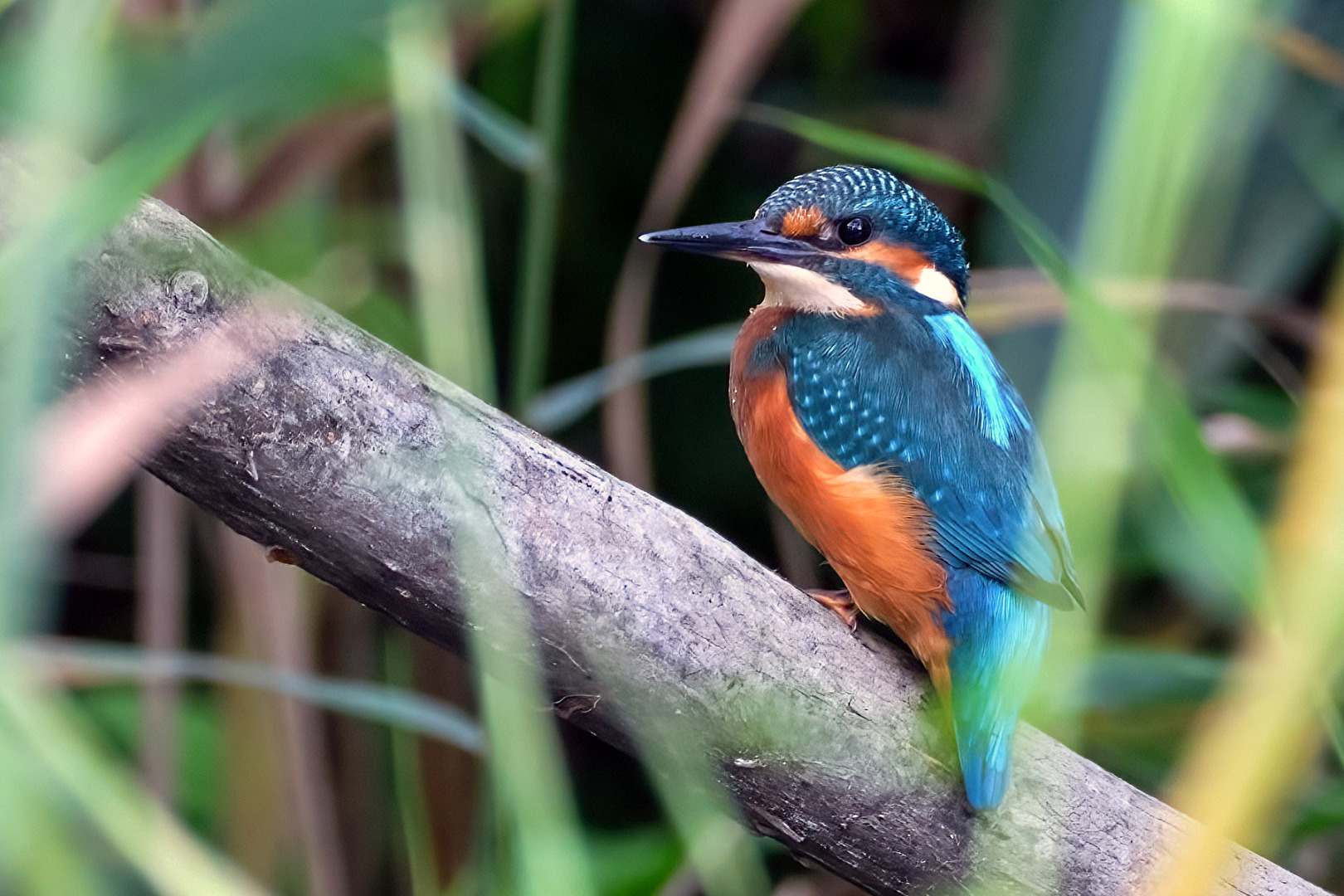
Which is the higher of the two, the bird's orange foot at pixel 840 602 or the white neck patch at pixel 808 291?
the white neck patch at pixel 808 291

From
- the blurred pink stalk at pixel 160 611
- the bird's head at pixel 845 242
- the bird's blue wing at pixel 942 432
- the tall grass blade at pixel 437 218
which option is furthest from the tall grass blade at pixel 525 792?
the blurred pink stalk at pixel 160 611

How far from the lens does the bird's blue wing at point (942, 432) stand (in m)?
0.99

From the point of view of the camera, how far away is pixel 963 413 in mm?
1051

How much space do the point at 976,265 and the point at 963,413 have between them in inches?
34.7

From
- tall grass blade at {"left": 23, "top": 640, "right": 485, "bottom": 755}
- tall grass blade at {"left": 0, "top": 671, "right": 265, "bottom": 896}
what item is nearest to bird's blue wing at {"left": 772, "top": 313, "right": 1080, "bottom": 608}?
tall grass blade at {"left": 23, "top": 640, "right": 485, "bottom": 755}

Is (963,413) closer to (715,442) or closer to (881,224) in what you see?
(881,224)

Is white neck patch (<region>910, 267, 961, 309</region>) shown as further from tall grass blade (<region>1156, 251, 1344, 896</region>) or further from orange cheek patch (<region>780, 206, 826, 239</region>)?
tall grass blade (<region>1156, 251, 1344, 896</region>)

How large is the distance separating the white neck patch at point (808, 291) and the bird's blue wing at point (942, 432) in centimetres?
4

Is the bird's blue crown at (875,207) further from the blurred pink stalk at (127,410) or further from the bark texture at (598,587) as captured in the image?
the blurred pink stalk at (127,410)

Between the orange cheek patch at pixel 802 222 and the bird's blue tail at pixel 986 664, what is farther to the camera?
the orange cheek patch at pixel 802 222

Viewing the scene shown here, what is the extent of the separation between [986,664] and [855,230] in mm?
452

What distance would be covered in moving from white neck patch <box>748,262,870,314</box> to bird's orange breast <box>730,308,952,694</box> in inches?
4.3

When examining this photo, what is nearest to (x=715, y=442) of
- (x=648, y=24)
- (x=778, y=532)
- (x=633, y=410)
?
(x=778, y=532)

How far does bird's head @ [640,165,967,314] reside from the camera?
3.68ft
